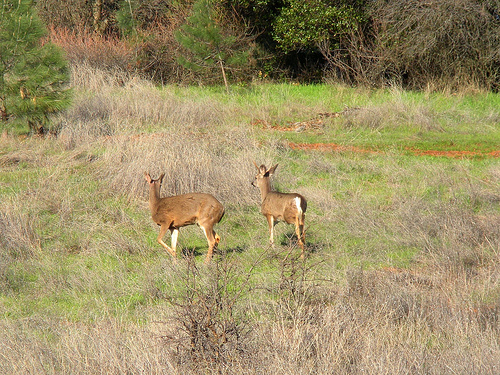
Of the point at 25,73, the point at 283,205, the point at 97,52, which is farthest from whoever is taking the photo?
the point at 97,52

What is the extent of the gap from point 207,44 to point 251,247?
15.6 m

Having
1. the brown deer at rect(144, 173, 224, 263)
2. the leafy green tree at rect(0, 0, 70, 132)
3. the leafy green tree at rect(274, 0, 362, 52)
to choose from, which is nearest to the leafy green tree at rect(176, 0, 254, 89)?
the leafy green tree at rect(274, 0, 362, 52)

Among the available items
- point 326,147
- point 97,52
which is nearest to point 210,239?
point 326,147

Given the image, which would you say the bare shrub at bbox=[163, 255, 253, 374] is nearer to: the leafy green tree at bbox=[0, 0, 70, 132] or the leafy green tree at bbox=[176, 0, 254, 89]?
the leafy green tree at bbox=[0, 0, 70, 132]

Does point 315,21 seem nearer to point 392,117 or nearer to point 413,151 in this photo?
point 392,117

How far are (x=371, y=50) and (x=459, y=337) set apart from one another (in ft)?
65.4

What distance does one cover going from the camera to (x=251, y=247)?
8977 millimetres

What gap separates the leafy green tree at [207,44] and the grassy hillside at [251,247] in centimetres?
491

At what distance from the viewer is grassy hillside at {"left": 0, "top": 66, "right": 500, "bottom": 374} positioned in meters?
5.18

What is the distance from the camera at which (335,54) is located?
80.6 feet

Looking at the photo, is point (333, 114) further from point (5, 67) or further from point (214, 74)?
point (5, 67)

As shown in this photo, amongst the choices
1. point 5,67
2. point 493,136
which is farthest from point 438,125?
point 5,67

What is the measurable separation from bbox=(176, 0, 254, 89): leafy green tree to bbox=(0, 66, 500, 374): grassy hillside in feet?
16.1

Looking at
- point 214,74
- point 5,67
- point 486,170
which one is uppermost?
point 5,67
